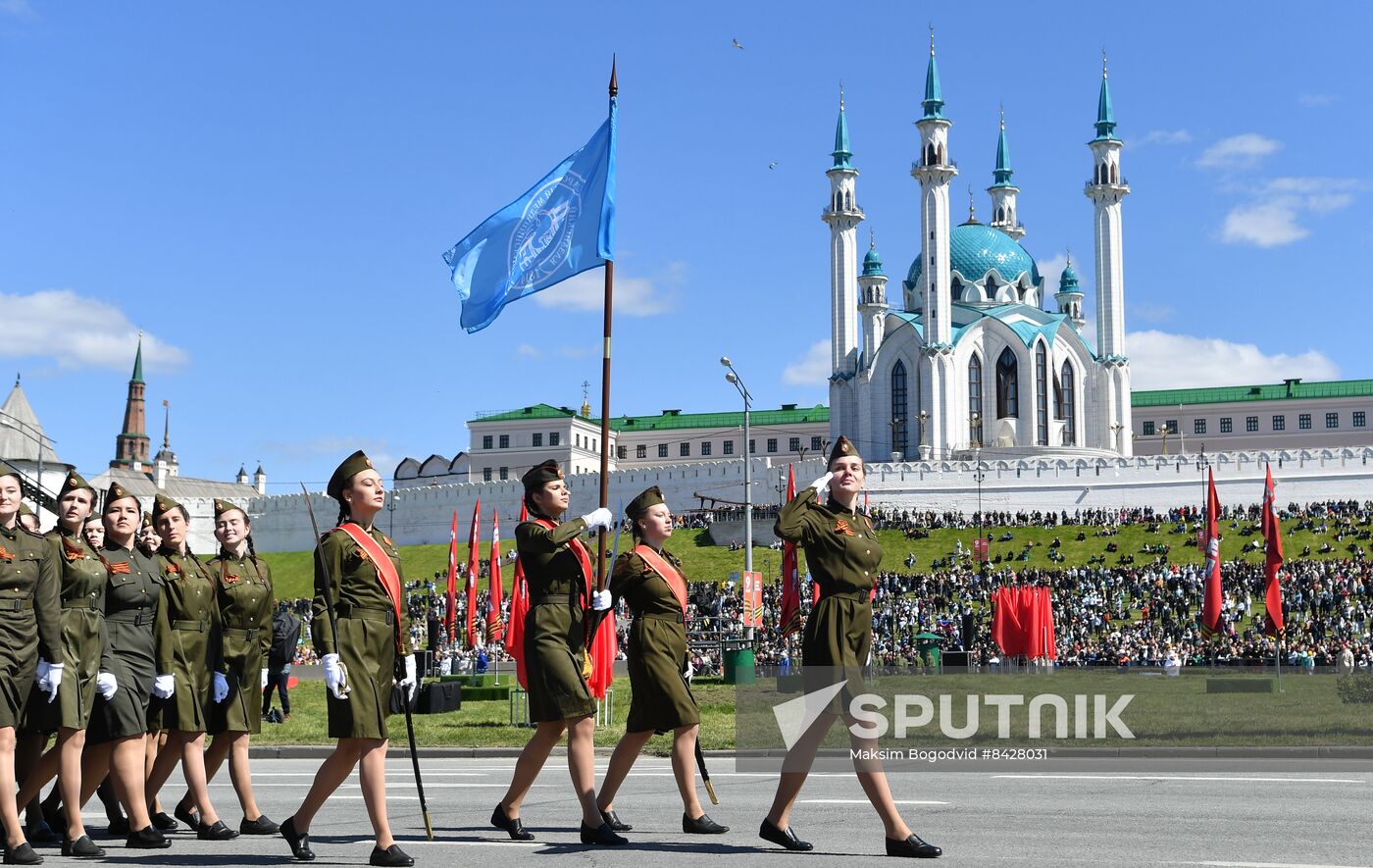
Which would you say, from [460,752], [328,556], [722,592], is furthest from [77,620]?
[722,592]

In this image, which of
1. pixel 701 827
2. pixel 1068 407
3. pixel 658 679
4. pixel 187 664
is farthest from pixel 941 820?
pixel 1068 407

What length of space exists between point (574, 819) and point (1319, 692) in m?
18.8

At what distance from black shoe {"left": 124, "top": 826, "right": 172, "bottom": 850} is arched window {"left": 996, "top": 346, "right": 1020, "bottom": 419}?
89050 mm

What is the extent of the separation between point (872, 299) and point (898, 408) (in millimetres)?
15242

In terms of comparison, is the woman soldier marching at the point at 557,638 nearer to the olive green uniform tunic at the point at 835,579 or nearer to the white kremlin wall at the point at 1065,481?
the olive green uniform tunic at the point at 835,579

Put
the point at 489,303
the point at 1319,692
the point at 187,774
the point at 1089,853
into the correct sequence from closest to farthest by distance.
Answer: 1. the point at 1089,853
2. the point at 187,774
3. the point at 489,303
4. the point at 1319,692

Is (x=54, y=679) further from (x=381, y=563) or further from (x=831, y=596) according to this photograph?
(x=831, y=596)

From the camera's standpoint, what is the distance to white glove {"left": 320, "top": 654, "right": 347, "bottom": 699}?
8406 millimetres

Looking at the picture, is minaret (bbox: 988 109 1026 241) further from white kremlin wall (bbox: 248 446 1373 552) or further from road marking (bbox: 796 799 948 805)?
road marking (bbox: 796 799 948 805)

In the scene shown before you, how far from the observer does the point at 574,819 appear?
36.0 ft

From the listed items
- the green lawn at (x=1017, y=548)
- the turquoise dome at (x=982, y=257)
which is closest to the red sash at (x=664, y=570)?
the green lawn at (x=1017, y=548)

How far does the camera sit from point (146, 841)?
379 inches

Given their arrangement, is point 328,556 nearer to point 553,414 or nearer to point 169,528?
point 169,528

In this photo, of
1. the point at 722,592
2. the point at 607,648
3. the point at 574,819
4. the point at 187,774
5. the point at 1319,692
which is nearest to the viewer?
the point at 187,774
